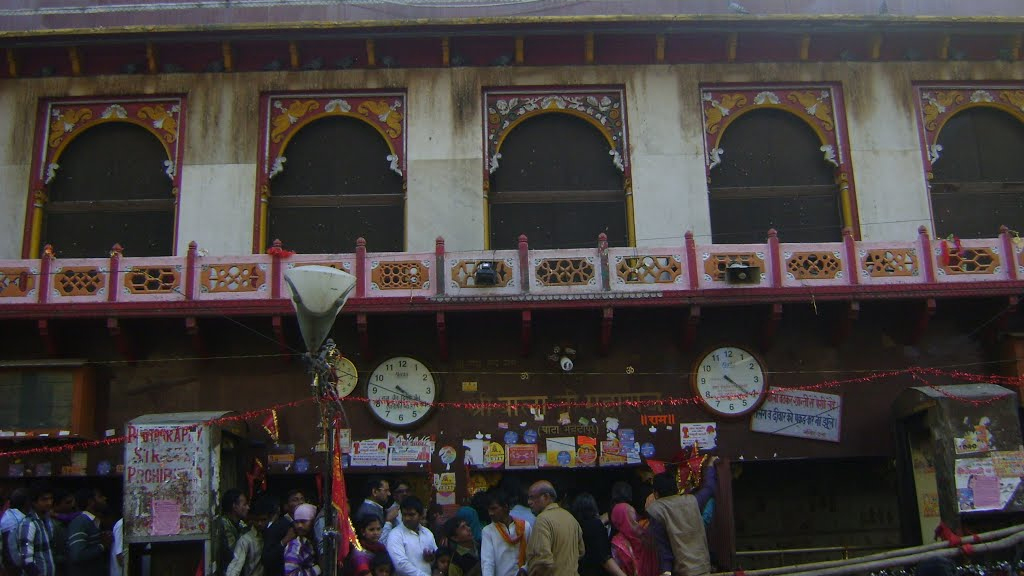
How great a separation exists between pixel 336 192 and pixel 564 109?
3815mm

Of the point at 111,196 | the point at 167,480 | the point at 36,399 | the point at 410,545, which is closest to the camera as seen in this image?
the point at 410,545

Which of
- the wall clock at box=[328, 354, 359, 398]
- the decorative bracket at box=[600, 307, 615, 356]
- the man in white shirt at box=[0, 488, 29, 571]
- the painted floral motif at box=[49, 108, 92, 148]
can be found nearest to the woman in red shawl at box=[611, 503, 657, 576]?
the decorative bracket at box=[600, 307, 615, 356]

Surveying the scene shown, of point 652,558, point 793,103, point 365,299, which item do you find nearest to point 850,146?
point 793,103

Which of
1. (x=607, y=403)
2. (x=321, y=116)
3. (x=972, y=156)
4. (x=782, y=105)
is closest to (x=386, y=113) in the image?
(x=321, y=116)

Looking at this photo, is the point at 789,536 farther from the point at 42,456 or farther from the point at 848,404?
the point at 42,456

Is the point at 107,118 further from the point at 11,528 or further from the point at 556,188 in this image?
the point at 11,528

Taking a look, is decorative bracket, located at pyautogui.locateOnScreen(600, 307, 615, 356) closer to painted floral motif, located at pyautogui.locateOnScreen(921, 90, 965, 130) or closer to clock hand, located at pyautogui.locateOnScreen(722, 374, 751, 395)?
clock hand, located at pyautogui.locateOnScreen(722, 374, 751, 395)

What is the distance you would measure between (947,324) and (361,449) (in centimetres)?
857

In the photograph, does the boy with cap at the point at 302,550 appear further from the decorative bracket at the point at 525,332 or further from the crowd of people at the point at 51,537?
the decorative bracket at the point at 525,332

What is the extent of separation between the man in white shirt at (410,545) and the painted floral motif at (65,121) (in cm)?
979

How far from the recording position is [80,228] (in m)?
16.7

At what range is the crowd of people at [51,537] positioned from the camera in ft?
35.7

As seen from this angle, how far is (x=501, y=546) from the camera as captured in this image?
393 inches

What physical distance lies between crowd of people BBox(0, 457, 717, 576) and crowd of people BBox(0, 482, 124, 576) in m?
0.01
